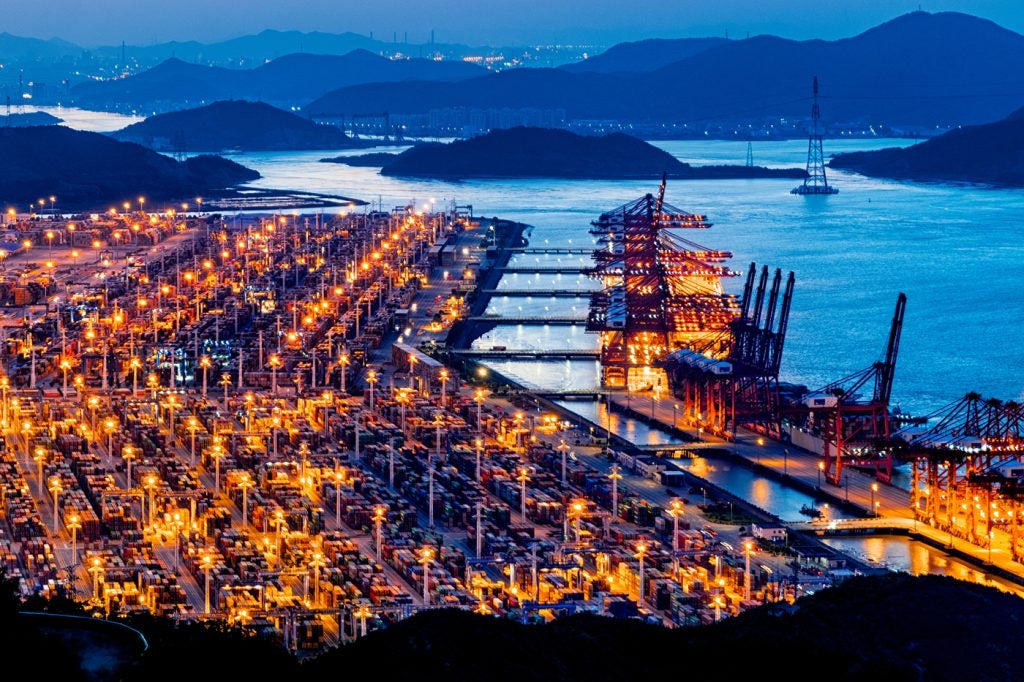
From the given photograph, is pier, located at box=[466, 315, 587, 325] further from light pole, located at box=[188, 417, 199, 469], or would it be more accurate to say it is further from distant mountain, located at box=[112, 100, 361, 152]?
distant mountain, located at box=[112, 100, 361, 152]

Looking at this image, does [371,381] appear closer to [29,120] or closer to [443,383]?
[443,383]

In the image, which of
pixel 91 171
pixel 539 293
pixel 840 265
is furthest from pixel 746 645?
pixel 91 171

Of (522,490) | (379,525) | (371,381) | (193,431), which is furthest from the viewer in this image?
(371,381)

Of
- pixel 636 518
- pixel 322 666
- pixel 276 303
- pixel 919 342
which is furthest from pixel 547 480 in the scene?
pixel 276 303

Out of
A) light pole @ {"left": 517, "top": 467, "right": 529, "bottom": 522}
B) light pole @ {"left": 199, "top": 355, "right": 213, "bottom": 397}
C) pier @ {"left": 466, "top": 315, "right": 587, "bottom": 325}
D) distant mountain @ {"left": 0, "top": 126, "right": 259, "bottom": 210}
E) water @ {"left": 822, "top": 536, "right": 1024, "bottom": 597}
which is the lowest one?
distant mountain @ {"left": 0, "top": 126, "right": 259, "bottom": 210}

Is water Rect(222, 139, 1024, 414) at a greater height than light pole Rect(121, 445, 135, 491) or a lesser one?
lesser

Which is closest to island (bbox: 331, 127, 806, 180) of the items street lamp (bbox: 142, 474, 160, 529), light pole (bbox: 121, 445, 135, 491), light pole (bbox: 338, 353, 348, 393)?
light pole (bbox: 338, 353, 348, 393)

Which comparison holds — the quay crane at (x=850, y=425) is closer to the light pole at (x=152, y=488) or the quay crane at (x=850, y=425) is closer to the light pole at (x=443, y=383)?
the light pole at (x=443, y=383)
